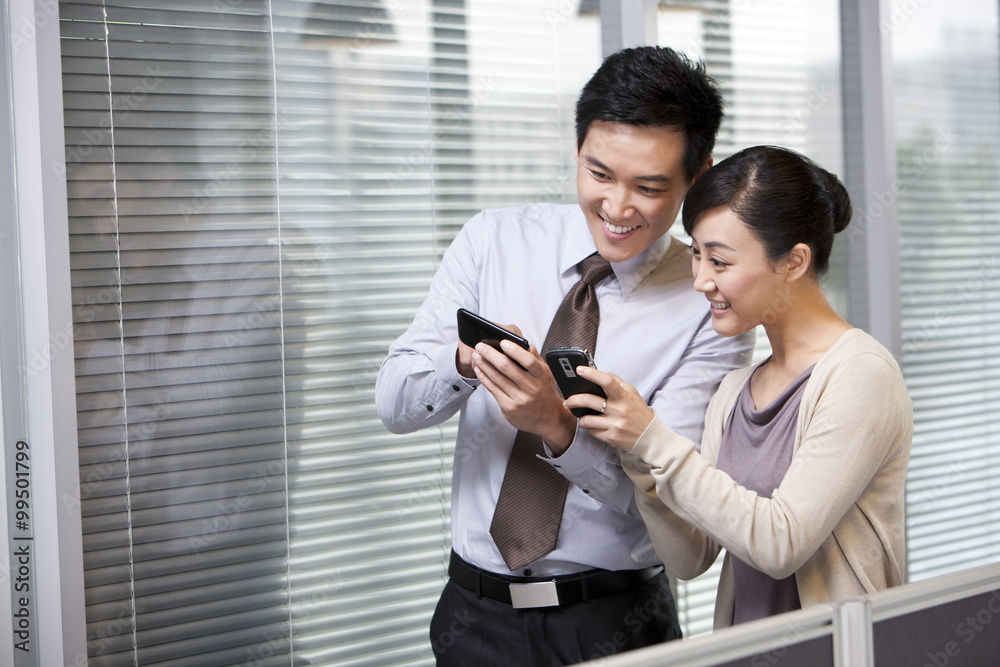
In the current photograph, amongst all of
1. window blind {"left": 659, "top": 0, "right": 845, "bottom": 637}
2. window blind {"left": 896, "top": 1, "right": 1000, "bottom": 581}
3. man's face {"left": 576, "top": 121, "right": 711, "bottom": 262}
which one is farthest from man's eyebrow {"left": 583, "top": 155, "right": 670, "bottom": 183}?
window blind {"left": 896, "top": 1, "right": 1000, "bottom": 581}

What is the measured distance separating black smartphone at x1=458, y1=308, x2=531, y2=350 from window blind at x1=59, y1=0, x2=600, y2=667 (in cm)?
76

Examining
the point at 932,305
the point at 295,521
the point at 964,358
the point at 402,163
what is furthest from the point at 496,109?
the point at 964,358

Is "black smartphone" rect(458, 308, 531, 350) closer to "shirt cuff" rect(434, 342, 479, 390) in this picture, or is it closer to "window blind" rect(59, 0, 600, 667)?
"shirt cuff" rect(434, 342, 479, 390)

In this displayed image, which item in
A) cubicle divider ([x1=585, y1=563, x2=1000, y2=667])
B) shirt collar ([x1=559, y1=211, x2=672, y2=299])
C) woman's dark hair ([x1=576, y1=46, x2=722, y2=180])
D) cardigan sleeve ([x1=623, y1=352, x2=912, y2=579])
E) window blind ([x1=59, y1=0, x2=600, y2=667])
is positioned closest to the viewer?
cubicle divider ([x1=585, y1=563, x2=1000, y2=667])

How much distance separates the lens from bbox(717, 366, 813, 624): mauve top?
4.17ft

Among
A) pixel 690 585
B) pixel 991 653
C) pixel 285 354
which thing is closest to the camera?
pixel 991 653

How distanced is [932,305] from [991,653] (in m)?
2.06

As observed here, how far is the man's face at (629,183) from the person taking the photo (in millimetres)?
1390

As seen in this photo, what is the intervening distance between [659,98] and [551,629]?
995 mm

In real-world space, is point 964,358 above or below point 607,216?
below

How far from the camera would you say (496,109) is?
7.11 ft

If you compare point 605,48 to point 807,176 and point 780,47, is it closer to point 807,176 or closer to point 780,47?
point 780,47

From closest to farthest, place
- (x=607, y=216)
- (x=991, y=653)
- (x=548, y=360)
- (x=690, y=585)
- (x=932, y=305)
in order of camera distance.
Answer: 1. (x=991, y=653)
2. (x=548, y=360)
3. (x=607, y=216)
4. (x=690, y=585)
5. (x=932, y=305)

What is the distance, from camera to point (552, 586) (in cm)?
145
